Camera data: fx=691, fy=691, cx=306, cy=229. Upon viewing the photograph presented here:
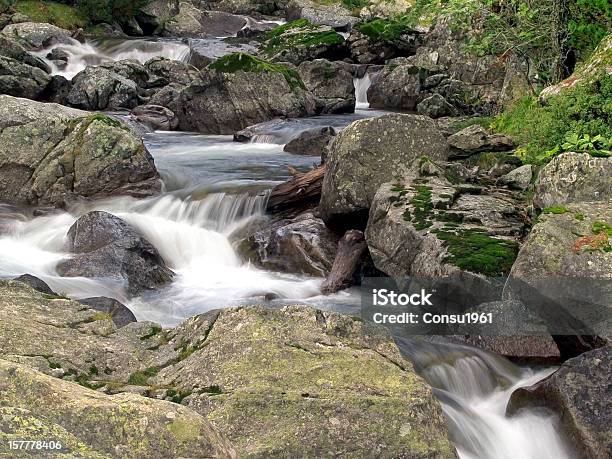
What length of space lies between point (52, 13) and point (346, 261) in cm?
3928

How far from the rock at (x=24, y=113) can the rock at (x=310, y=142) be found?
6099 mm

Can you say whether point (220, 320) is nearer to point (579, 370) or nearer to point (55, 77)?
point (579, 370)

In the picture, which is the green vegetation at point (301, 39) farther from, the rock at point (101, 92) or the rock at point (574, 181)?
the rock at point (574, 181)

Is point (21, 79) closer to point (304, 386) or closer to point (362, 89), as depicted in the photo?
point (362, 89)

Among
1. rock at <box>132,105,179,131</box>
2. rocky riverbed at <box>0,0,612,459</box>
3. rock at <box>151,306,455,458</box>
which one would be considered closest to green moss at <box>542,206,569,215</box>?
rocky riverbed at <box>0,0,612,459</box>

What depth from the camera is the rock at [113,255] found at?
11547 millimetres

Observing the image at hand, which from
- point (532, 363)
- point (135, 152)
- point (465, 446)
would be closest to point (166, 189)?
point (135, 152)

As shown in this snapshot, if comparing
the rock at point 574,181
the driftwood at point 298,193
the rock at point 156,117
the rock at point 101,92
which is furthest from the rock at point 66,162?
the rock at point 101,92

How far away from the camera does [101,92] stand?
27953 mm

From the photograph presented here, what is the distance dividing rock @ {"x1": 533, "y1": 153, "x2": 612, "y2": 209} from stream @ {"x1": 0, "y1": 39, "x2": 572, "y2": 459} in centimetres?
281

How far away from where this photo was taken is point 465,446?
6703 mm

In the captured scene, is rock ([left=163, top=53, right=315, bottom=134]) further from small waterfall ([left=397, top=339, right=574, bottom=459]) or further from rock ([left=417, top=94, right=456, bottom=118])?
small waterfall ([left=397, top=339, right=574, bottom=459])

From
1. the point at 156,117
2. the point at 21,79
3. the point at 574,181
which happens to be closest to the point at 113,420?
the point at 574,181

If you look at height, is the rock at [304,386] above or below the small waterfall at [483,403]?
above
